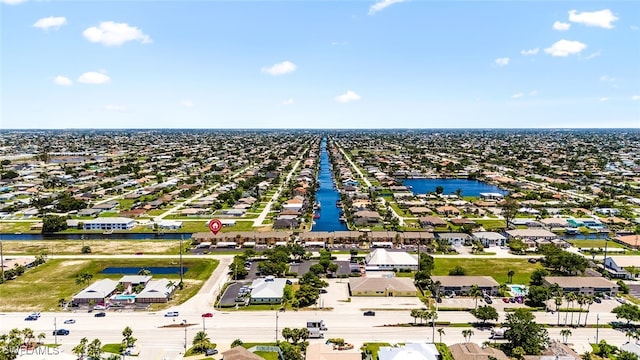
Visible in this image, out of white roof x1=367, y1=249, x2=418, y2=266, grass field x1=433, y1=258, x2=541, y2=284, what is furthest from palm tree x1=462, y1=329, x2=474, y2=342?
white roof x1=367, y1=249, x2=418, y2=266

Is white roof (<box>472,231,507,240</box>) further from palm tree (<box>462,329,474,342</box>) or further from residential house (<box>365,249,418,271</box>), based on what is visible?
palm tree (<box>462,329,474,342</box>)

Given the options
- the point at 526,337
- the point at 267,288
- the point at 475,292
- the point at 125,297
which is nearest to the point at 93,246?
the point at 125,297

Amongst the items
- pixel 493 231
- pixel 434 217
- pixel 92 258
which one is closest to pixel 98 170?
pixel 92 258

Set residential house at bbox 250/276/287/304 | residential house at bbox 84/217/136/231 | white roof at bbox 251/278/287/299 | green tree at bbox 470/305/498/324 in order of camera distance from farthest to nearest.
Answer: residential house at bbox 84/217/136/231
white roof at bbox 251/278/287/299
residential house at bbox 250/276/287/304
green tree at bbox 470/305/498/324

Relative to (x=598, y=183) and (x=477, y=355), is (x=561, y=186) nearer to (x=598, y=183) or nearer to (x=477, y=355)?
(x=598, y=183)

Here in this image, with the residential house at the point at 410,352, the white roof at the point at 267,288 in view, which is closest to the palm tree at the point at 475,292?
the residential house at the point at 410,352

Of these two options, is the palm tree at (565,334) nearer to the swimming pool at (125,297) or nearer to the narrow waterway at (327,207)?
the swimming pool at (125,297)
